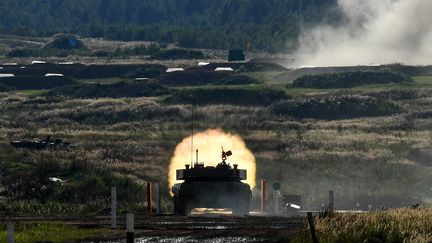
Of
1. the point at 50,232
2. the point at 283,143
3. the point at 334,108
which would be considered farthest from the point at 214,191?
the point at 334,108

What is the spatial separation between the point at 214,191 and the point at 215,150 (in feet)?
34.3

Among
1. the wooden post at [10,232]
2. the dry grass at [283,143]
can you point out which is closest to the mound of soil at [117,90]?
the dry grass at [283,143]

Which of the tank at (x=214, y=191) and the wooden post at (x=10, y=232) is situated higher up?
the tank at (x=214, y=191)

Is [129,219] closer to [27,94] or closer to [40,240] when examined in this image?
[40,240]

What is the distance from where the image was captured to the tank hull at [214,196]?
5203 centimetres

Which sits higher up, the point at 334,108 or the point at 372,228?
the point at 334,108

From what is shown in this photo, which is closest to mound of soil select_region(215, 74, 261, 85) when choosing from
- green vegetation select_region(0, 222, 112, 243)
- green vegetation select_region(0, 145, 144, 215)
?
green vegetation select_region(0, 145, 144, 215)

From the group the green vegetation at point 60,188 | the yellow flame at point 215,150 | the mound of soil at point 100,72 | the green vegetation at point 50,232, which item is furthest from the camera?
the mound of soil at point 100,72

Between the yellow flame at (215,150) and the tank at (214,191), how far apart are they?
7.72m

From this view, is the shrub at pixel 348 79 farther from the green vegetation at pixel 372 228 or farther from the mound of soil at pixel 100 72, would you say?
the green vegetation at pixel 372 228

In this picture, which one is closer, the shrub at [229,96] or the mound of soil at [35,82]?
the shrub at [229,96]

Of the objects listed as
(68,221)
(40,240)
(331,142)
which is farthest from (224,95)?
(40,240)

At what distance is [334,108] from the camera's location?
5118 inches

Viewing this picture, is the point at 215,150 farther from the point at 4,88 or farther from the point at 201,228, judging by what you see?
the point at 4,88
